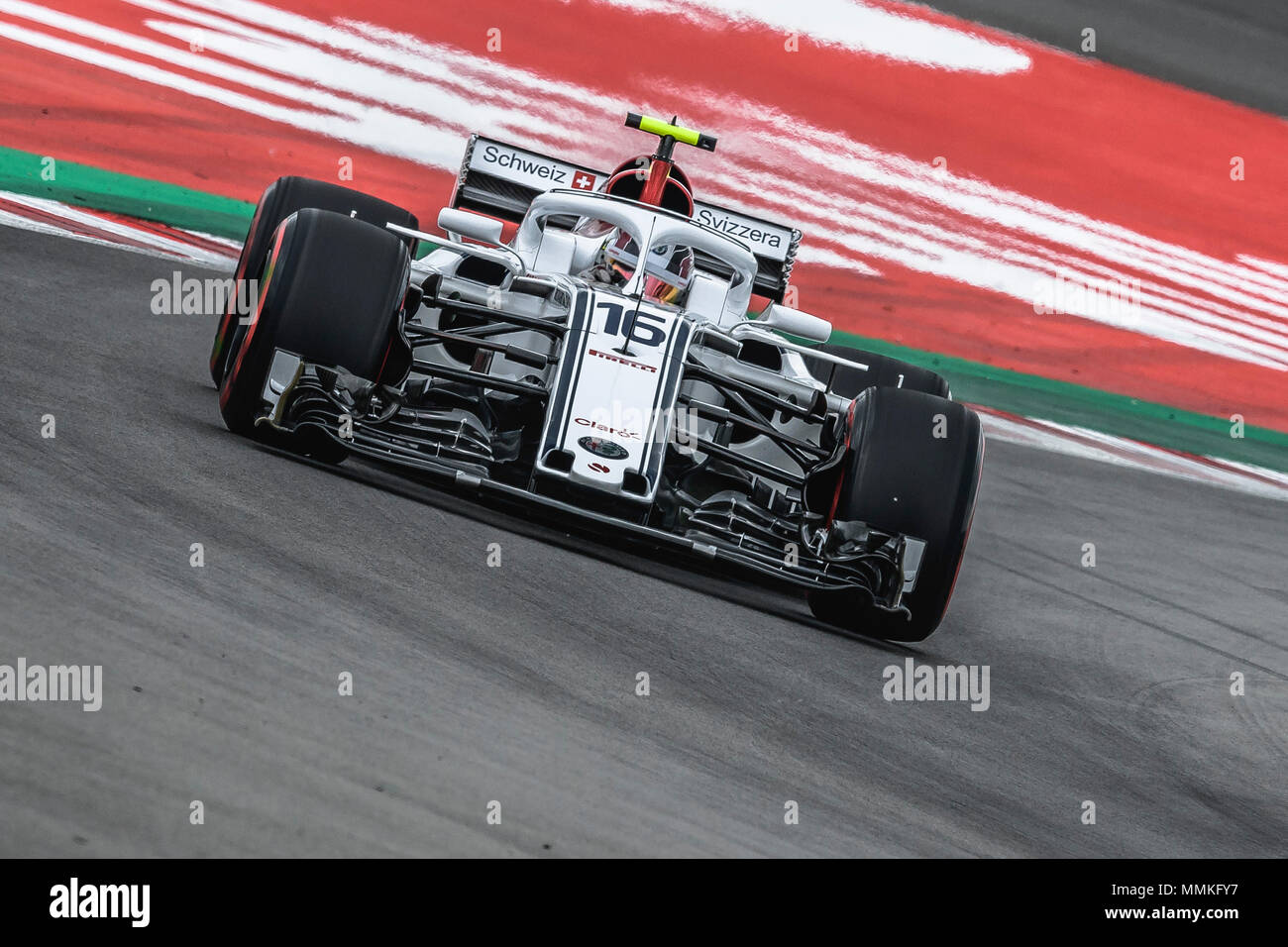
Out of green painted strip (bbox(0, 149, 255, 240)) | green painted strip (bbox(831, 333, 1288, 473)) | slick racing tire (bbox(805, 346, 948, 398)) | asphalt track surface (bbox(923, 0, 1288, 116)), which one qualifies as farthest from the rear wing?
asphalt track surface (bbox(923, 0, 1288, 116))

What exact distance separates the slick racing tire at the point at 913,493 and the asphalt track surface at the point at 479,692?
6.1 inches

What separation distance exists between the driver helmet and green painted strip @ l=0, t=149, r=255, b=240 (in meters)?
5.39

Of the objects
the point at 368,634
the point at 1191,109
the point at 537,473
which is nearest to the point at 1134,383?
the point at 1191,109

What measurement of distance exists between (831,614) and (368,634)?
2.19 meters

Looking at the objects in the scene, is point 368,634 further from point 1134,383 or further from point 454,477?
point 1134,383

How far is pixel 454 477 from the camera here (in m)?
5.45

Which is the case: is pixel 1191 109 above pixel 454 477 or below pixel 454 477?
above

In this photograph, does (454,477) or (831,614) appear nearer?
(454,477)

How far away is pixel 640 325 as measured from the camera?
20.0 feet

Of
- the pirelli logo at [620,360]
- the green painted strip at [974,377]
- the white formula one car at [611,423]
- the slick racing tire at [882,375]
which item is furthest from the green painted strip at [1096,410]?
the pirelli logo at [620,360]

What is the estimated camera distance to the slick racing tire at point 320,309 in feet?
19.2

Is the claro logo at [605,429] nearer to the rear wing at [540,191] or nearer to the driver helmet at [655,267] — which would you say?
the driver helmet at [655,267]

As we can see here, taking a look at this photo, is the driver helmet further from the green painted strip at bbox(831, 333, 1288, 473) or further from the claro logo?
the green painted strip at bbox(831, 333, 1288, 473)

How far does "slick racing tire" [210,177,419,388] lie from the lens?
271 inches
